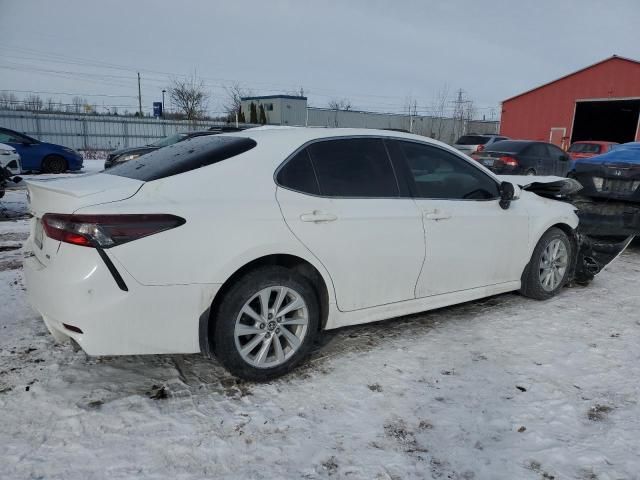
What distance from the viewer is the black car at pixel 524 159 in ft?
46.1

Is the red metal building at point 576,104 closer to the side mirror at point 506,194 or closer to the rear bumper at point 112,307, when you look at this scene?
the side mirror at point 506,194

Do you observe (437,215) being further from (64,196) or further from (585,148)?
(585,148)

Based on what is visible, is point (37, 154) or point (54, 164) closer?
point (37, 154)

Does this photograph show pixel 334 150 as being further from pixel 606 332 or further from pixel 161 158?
pixel 606 332

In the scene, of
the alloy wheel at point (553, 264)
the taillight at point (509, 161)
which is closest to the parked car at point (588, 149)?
the taillight at point (509, 161)

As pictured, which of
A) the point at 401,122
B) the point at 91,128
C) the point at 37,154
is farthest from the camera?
the point at 401,122

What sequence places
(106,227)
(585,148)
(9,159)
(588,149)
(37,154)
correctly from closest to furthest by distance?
(106,227) < (9,159) < (37,154) < (588,149) < (585,148)

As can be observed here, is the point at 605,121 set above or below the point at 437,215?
above

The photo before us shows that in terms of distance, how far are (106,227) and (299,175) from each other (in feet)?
4.15

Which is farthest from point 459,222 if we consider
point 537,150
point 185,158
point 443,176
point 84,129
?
point 84,129

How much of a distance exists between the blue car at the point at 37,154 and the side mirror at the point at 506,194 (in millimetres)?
15371

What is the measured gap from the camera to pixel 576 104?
27.0 m

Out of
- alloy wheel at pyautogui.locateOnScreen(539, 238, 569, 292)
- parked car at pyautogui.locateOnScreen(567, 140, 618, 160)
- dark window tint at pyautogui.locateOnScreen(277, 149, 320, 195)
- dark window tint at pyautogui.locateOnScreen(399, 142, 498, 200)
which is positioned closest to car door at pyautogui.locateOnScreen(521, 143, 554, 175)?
parked car at pyautogui.locateOnScreen(567, 140, 618, 160)

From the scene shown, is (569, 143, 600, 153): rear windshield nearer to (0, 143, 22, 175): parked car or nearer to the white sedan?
the white sedan
